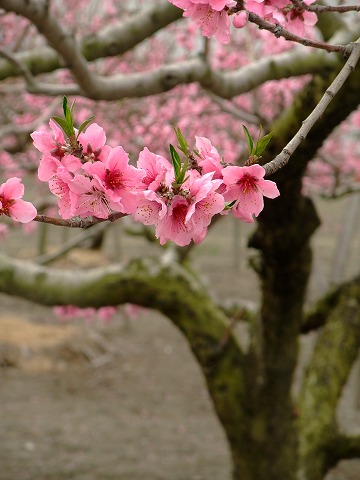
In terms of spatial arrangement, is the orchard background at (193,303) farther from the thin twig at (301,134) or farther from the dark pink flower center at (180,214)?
the dark pink flower center at (180,214)

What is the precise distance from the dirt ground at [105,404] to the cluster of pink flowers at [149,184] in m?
5.37

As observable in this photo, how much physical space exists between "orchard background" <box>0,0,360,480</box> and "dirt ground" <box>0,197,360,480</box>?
3cm

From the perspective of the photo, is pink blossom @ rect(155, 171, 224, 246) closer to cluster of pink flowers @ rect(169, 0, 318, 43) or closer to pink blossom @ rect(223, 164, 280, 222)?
pink blossom @ rect(223, 164, 280, 222)

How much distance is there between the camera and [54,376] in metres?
8.29

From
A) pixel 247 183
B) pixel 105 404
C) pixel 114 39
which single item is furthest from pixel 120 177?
pixel 105 404

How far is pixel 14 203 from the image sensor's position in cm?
117

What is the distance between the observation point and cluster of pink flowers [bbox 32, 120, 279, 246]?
1.05 m

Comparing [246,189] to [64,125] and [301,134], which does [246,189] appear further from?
[64,125]

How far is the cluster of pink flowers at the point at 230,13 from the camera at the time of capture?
1.20 meters

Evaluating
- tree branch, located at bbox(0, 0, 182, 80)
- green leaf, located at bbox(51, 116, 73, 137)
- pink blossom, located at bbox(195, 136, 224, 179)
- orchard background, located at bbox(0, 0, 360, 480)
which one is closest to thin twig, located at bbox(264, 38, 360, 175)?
orchard background, located at bbox(0, 0, 360, 480)

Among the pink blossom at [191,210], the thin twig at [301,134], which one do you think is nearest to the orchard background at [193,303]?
the thin twig at [301,134]

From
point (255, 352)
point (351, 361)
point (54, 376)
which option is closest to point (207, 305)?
point (255, 352)

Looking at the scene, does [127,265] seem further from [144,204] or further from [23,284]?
[144,204]

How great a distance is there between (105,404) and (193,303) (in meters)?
4.15
